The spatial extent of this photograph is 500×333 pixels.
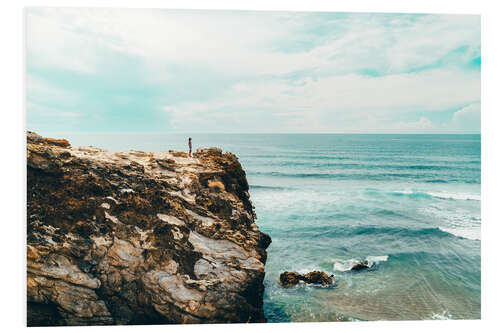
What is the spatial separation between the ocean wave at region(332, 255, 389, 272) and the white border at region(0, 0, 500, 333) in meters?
3.12

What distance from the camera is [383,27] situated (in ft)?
24.4

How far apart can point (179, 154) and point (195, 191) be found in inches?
49.3

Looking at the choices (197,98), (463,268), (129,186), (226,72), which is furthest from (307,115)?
(463,268)

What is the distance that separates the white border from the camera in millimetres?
6113

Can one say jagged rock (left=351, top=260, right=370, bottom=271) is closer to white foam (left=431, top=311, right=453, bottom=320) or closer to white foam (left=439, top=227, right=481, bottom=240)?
white foam (left=431, top=311, right=453, bottom=320)

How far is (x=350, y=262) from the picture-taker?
1023 cm

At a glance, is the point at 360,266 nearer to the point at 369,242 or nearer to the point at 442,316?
the point at 369,242

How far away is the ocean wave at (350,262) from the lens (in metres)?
9.89

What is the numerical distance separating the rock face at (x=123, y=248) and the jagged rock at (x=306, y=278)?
2.51 m

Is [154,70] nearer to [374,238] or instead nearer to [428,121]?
[428,121]

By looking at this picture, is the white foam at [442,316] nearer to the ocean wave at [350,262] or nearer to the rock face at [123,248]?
the ocean wave at [350,262]

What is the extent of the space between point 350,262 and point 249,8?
8.78m

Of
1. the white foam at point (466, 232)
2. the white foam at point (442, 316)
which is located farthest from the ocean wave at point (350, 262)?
the white foam at point (442, 316)

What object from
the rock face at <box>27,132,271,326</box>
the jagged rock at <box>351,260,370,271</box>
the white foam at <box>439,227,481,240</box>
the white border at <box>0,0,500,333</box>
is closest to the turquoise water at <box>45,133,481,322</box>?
the white foam at <box>439,227,481,240</box>
